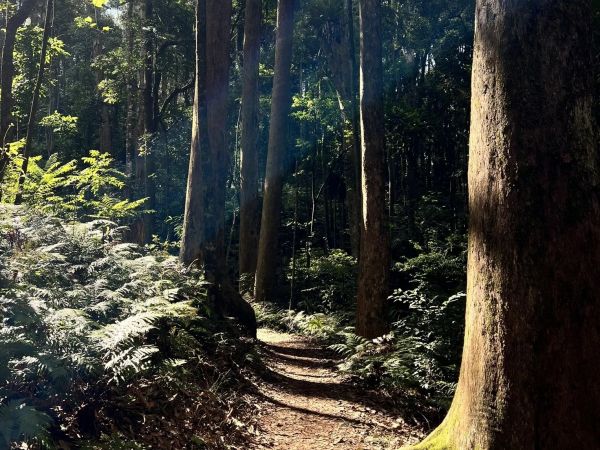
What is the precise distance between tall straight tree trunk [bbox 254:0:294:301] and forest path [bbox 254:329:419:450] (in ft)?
22.3

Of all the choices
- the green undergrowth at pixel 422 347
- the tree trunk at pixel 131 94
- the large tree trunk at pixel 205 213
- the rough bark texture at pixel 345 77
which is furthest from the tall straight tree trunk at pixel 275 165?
the tree trunk at pixel 131 94

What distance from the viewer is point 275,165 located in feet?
52.2

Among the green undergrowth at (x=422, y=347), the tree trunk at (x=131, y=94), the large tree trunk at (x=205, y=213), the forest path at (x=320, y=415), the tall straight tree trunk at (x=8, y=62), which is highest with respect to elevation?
the tree trunk at (x=131, y=94)

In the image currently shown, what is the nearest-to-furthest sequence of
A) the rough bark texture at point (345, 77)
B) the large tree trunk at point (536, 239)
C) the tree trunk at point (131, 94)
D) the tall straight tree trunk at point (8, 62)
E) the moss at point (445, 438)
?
the large tree trunk at point (536, 239), the moss at point (445, 438), the tall straight tree trunk at point (8, 62), the rough bark texture at point (345, 77), the tree trunk at point (131, 94)

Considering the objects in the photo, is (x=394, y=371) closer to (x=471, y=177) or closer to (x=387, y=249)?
(x=387, y=249)

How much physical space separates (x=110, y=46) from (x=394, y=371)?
3241 centimetres

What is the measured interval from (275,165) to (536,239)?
13.7 meters

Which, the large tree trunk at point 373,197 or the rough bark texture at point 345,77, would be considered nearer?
the large tree trunk at point 373,197

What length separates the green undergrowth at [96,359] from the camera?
318cm

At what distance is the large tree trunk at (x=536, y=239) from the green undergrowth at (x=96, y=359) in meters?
2.46

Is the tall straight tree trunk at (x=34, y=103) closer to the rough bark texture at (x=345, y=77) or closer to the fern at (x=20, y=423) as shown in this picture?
the fern at (x=20, y=423)

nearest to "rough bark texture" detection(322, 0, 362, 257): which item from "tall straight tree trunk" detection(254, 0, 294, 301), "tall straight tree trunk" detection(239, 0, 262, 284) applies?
"tall straight tree trunk" detection(254, 0, 294, 301)

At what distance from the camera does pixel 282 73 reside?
1600cm

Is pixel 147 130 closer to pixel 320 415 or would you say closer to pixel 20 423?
pixel 320 415
